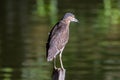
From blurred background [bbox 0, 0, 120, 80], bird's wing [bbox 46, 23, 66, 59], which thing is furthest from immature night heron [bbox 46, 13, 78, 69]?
blurred background [bbox 0, 0, 120, 80]

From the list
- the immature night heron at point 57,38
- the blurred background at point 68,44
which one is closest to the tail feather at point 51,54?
the immature night heron at point 57,38

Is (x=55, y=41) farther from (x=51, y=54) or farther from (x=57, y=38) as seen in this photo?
(x=51, y=54)

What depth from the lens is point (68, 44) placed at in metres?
17.0

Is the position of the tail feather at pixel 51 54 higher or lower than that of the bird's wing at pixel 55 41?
lower

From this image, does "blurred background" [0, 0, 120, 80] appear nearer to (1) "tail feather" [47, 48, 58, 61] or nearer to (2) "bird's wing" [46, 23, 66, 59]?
(2) "bird's wing" [46, 23, 66, 59]

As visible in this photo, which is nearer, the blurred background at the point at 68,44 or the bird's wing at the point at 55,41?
the bird's wing at the point at 55,41

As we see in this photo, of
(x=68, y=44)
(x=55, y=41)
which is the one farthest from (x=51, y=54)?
(x=68, y=44)

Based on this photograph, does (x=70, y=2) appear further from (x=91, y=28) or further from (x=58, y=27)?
(x=58, y=27)

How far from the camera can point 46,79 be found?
13.3 m

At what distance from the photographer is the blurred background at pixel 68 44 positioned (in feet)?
46.3

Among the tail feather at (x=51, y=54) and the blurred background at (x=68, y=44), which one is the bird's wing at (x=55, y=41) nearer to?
the tail feather at (x=51, y=54)

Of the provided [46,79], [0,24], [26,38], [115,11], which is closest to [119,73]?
[46,79]

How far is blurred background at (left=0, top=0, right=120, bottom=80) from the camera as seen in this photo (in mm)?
14125

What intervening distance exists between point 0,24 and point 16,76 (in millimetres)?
7398
